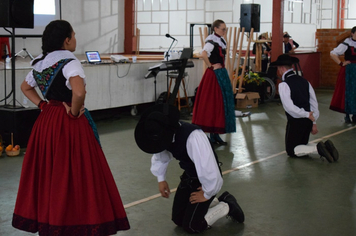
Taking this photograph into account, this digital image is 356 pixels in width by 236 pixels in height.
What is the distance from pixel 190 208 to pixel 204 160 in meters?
0.43

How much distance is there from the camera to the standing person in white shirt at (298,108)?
444 cm

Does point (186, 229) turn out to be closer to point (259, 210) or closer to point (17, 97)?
point (259, 210)

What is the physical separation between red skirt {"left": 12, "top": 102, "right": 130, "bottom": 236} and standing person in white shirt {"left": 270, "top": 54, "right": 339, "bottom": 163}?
2395 millimetres

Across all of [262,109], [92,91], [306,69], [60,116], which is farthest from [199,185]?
[306,69]

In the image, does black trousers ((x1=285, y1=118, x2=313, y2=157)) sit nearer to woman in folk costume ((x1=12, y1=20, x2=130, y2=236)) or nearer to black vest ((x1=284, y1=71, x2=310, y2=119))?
black vest ((x1=284, y1=71, x2=310, y2=119))

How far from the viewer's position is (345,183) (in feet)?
12.7

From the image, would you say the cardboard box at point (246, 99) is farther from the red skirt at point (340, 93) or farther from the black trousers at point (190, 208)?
the black trousers at point (190, 208)

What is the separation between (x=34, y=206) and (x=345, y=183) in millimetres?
2415

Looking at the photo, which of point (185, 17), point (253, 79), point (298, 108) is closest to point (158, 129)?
point (298, 108)

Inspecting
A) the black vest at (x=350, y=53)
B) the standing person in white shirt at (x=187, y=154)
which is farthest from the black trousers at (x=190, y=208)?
the black vest at (x=350, y=53)

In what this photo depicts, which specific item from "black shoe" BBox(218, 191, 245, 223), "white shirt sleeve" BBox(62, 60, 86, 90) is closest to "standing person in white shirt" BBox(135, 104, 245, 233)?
"black shoe" BBox(218, 191, 245, 223)

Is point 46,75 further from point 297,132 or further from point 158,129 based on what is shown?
point 297,132

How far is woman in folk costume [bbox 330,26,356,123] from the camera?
6.39 metres

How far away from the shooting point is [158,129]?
2.48 meters
